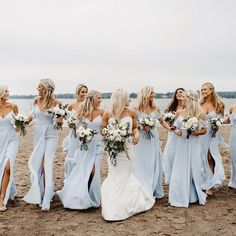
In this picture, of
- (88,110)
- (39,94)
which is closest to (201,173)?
→ (88,110)

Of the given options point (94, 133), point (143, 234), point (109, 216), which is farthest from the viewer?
point (94, 133)

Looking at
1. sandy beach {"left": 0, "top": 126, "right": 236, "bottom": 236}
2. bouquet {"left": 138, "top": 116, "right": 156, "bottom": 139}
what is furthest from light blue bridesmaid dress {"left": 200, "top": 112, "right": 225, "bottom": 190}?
bouquet {"left": 138, "top": 116, "right": 156, "bottom": 139}

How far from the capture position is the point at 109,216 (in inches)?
305

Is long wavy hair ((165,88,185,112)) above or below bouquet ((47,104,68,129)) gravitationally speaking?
above

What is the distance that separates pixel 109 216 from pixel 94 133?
167 cm

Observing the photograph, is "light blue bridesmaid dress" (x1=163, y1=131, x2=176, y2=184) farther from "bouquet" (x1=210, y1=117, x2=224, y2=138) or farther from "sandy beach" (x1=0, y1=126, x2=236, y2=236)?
"bouquet" (x1=210, y1=117, x2=224, y2=138)

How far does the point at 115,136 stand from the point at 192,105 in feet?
6.79

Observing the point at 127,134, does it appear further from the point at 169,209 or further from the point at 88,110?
the point at 169,209

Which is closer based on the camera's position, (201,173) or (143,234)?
(143,234)

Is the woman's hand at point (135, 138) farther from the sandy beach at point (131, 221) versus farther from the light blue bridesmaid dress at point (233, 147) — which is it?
the light blue bridesmaid dress at point (233, 147)

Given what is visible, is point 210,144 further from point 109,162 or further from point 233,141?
point 109,162

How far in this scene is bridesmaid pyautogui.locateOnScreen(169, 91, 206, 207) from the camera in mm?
8844

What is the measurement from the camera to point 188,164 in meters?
8.95

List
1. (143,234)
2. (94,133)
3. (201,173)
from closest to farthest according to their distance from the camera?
(143,234) < (94,133) < (201,173)
